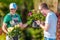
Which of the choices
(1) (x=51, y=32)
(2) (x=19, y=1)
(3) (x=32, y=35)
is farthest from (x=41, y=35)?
(2) (x=19, y=1)

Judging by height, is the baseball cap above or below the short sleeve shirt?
above

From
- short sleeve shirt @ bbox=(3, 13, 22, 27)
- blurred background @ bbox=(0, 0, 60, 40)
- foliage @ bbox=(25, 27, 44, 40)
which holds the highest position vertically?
blurred background @ bbox=(0, 0, 60, 40)

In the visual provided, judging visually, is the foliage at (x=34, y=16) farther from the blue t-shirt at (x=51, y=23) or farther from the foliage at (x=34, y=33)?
the blue t-shirt at (x=51, y=23)

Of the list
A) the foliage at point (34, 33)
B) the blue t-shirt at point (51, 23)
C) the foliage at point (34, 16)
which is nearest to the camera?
the blue t-shirt at point (51, 23)

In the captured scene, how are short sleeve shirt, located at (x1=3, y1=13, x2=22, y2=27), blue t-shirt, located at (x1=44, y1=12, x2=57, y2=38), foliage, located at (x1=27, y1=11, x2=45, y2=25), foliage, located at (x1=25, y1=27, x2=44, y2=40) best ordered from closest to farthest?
blue t-shirt, located at (x1=44, y1=12, x2=57, y2=38) → short sleeve shirt, located at (x1=3, y1=13, x2=22, y2=27) → foliage, located at (x1=27, y1=11, x2=45, y2=25) → foliage, located at (x1=25, y1=27, x2=44, y2=40)

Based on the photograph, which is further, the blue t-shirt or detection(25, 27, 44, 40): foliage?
detection(25, 27, 44, 40): foliage

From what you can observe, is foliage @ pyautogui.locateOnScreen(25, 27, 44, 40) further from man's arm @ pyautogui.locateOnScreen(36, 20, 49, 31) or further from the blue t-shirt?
the blue t-shirt

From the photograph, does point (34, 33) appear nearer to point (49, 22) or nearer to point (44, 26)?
point (44, 26)

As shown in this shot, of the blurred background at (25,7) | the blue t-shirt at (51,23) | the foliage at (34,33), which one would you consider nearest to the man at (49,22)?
the blue t-shirt at (51,23)

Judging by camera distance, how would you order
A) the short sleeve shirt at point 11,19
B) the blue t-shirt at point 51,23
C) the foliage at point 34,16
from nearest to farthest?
the blue t-shirt at point 51,23
the short sleeve shirt at point 11,19
the foliage at point 34,16

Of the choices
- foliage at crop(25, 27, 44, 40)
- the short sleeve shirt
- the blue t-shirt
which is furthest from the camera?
foliage at crop(25, 27, 44, 40)

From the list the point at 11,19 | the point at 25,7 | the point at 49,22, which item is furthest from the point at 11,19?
the point at 49,22

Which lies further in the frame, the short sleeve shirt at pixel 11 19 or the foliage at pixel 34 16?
the foliage at pixel 34 16

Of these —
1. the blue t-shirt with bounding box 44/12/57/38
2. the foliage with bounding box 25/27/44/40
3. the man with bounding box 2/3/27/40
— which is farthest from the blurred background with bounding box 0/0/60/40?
the blue t-shirt with bounding box 44/12/57/38
